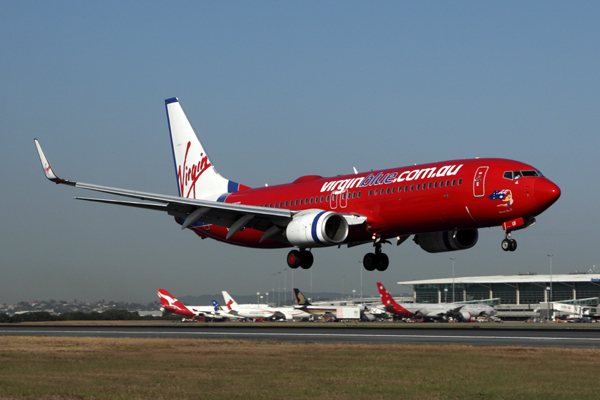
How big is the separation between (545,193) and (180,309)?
11047 centimetres

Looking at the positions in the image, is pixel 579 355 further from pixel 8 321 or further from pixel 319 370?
pixel 8 321

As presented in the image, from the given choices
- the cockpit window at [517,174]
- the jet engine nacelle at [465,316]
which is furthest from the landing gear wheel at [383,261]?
the jet engine nacelle at [465,316]

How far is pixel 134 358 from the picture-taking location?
1188 inches

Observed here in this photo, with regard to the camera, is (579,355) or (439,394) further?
(579,355)

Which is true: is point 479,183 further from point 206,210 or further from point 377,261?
point 206,210

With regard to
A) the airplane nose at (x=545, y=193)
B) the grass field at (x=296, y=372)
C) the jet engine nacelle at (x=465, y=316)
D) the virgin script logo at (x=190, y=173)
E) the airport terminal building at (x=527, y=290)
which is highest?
the virgin script logo at (x=190, y=173)

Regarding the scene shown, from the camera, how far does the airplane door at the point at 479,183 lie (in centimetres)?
3859

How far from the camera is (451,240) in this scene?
47.0 m

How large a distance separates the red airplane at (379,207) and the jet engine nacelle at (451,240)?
0.07 metres

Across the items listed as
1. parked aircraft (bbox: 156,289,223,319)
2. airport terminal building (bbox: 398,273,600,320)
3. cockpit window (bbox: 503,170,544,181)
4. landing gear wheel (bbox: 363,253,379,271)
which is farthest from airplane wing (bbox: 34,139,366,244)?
airport terminal building (bbox: 398,273,600,320)

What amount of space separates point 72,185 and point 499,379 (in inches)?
A: 1151

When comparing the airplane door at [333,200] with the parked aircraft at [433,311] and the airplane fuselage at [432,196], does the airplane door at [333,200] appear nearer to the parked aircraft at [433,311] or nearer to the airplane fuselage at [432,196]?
the airplane fuselage at [432,196]

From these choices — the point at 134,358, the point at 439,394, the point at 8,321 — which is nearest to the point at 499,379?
the point at 439,394

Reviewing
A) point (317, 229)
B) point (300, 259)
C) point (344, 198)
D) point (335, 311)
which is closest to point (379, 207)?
point (344, 198)
